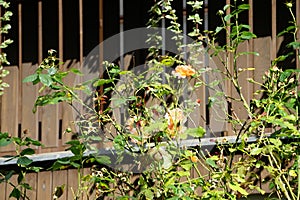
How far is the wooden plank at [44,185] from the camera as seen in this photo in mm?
4816

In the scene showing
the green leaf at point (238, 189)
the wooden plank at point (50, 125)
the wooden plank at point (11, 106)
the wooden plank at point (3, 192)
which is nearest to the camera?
the green leaf at point (238, 189)

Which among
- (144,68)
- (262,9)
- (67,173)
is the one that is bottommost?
(67,173)

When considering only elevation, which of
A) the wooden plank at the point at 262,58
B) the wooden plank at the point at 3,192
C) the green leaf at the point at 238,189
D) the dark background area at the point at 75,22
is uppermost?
the dark background area at the point at 75,22

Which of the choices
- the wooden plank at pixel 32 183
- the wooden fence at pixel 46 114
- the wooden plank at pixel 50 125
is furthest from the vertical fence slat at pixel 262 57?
the wooden plank at pixel 32 183

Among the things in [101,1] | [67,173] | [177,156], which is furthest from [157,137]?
[101,1]

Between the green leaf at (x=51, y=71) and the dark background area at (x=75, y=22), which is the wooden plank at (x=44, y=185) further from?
the green leaf at (x=51, y=71)

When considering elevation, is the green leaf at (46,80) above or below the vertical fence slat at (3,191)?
above

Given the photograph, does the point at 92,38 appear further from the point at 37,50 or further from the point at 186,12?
the point at 186,12

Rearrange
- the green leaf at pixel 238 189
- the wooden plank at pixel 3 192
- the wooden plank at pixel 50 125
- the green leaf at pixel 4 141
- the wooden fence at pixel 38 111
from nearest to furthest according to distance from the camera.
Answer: the green leaf at pixel 238 189, the green leaf at pixel 4 141, the wooden fence at pixel 38 111, the wooden plank at pixel 3 192, the wooden plank at pixel 50 125

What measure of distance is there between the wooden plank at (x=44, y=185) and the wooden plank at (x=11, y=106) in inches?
20.4

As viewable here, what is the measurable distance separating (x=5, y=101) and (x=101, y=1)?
41.2 inches

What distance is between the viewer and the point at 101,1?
503cm

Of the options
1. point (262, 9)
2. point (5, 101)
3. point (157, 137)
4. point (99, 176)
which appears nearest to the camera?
point (157, 137)

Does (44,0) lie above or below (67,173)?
above
